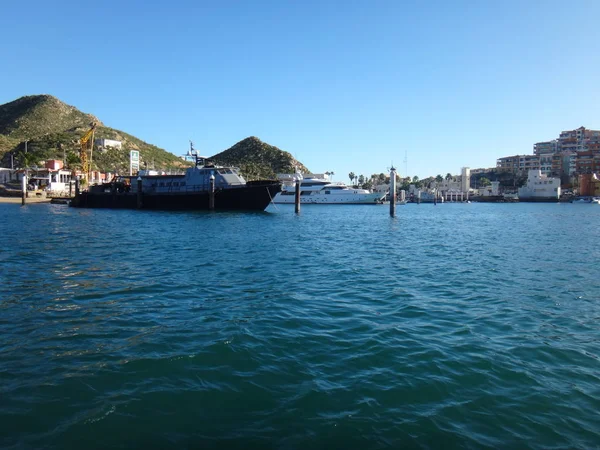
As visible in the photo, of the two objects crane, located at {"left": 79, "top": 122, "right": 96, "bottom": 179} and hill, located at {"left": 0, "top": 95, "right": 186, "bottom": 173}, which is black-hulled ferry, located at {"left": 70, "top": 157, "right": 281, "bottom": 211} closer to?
crane, located at {"left": 79, "top": 122, "right": 96, "bottom": 179}

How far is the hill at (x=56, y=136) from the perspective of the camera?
129750 mm

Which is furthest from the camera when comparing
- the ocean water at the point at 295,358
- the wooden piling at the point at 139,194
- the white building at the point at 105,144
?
the white building at the point at 105,144

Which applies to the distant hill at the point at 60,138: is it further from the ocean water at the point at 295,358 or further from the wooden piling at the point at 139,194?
the ocean water at the point at 295,358

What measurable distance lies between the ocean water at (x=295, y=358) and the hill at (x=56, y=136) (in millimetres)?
110133

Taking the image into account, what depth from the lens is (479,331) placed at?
30.4 ft

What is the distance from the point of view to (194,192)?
57.2 m

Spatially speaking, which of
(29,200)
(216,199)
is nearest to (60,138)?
(29,200)

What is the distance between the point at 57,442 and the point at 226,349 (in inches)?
134

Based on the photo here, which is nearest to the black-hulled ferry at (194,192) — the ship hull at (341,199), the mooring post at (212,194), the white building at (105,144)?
the mooring post at (212,194)

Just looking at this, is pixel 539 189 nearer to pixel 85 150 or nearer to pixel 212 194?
pixel 212 194

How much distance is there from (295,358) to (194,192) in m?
52.2

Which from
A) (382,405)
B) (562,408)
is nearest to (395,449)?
(382,405)

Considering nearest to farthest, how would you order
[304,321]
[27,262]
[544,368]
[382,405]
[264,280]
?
1. [382,405]
2. [544,368]
3. [304,321]
4. [264,280]
5. [27,262]

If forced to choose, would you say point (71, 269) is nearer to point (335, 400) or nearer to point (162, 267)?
point (162, 267)
